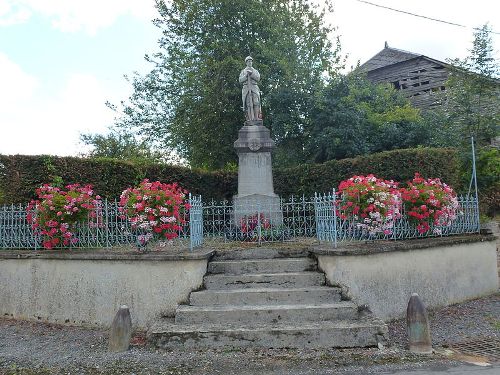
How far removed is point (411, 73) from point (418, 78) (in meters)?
0.57

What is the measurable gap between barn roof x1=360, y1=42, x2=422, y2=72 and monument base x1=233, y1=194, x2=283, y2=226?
16.1 meters

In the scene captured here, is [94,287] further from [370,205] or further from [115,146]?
[115,146]

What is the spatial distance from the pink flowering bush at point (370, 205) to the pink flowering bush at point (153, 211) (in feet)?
9.13

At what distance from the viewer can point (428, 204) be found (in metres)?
7.39

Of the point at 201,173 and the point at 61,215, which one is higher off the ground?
the point at 201,173

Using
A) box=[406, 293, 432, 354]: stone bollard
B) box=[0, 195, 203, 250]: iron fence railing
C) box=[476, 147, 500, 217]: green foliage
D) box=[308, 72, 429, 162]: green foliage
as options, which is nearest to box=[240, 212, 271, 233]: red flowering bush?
box=[0, 195, 203, 250]: iron fence railing

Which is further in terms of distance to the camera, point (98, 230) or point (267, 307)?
point (98, 230)

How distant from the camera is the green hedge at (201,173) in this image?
8.69 meters

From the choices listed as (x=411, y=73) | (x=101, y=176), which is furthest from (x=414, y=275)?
(x=411, y=73)

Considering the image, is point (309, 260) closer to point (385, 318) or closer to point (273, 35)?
point (385, 318)

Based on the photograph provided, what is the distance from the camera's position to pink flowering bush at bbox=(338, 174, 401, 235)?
22.0 feet

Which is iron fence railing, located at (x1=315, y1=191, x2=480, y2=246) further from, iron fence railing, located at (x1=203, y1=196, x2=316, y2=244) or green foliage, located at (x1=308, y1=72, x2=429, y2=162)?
green foliage, located at (x1=308, y1=72, x2=429, y2=162)

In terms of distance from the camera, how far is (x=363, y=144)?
14.2 m

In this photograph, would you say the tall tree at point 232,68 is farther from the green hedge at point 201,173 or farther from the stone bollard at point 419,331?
the stone bollard at point 419,331
